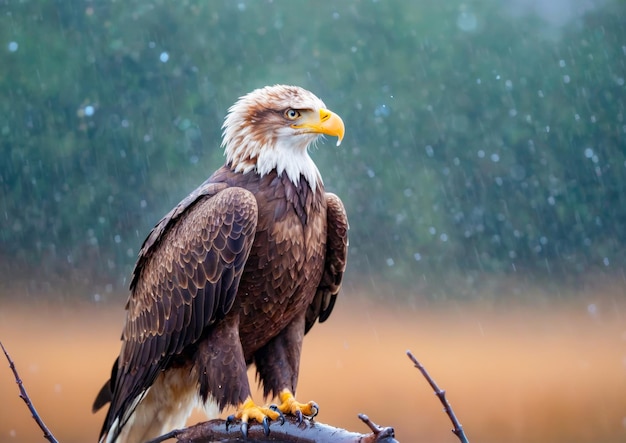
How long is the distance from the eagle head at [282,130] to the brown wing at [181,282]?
15 centimetres

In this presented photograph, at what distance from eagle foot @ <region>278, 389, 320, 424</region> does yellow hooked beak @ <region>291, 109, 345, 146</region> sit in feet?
2.79

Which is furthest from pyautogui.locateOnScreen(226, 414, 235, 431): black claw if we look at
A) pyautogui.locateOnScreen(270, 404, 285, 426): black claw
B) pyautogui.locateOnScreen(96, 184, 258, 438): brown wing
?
pyautogui.locateOnScreen(96, 184, 258, 438): brown wing

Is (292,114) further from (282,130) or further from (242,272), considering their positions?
(242,272)

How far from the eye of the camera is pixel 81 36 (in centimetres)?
819

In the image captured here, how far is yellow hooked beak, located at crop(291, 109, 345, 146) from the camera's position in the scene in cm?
270

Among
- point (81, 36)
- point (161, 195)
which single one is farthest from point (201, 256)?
point (81, 36)

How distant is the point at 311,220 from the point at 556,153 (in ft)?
20.7

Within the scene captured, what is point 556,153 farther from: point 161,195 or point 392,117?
point 161,195

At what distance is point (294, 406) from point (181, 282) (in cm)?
55

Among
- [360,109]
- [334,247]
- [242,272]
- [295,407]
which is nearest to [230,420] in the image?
[295,407]

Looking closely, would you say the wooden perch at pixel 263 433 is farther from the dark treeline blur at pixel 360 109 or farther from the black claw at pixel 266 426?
the dark treeline blur at pixel 360 109

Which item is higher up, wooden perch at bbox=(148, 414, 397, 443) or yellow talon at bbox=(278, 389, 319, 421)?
yellow talon at bbox=(278, 389, 319, 421)

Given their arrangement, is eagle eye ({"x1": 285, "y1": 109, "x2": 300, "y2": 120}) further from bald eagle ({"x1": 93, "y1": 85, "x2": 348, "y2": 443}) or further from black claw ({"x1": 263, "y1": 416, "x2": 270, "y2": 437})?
black claw ({"x1": 263, "y1": 416, "x2": 270, "y2": 437})

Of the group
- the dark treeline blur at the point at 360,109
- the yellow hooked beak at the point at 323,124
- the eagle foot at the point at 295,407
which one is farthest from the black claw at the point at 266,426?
the dark treeline blur at the point at 360,109
